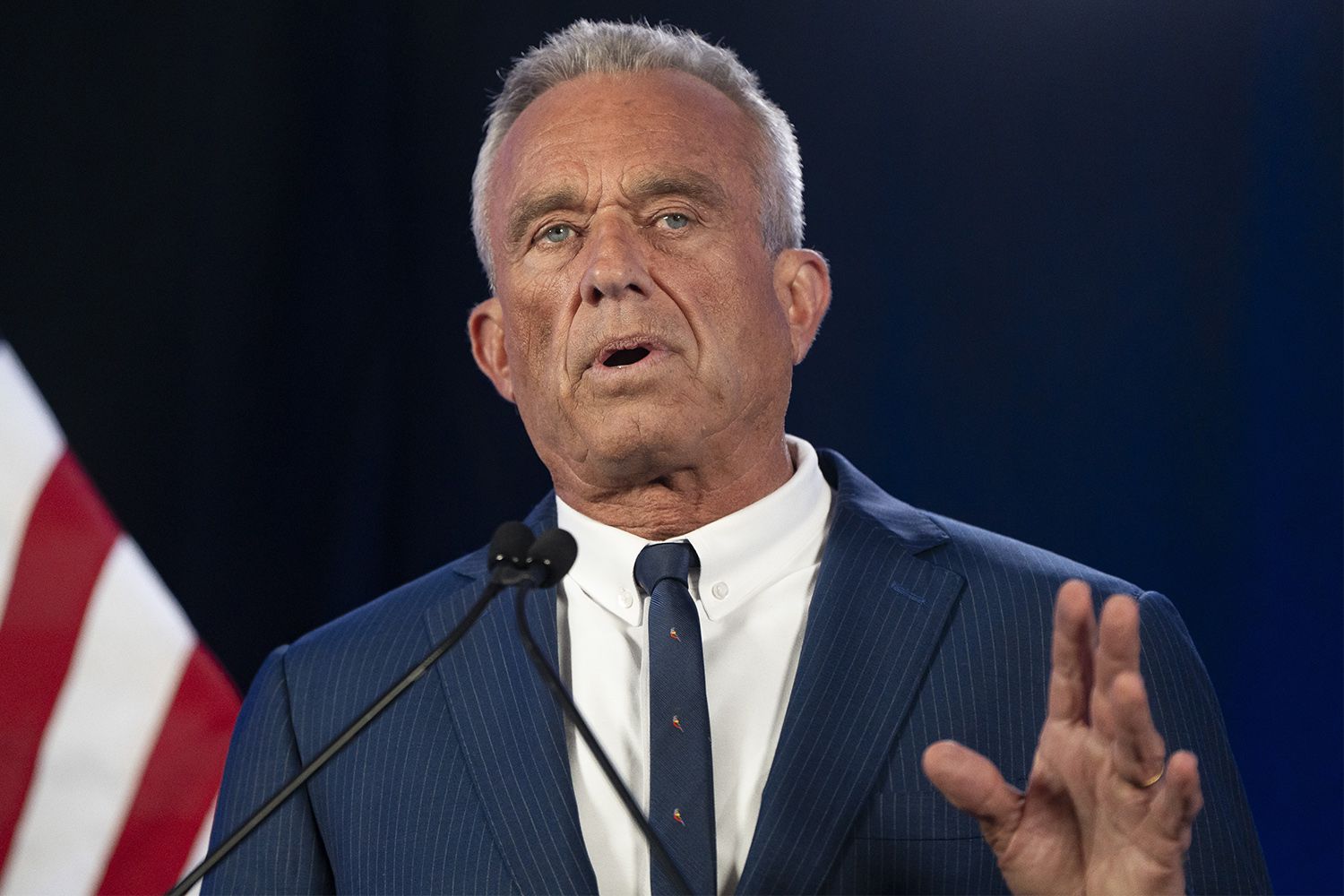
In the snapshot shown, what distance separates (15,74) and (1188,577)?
2.03m

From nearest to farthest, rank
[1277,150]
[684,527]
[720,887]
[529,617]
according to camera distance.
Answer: [720,887], [529,617], [684,527], [1277,150]

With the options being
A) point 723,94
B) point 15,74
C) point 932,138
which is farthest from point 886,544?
point 15,74

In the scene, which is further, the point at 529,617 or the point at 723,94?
the point at 723,94

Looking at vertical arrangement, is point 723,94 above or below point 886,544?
above

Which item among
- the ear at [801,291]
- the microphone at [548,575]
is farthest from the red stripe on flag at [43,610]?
the microphone at [548,575]

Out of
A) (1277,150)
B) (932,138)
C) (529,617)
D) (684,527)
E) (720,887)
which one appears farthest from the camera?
(932,138)

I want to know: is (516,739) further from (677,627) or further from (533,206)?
(533,206)

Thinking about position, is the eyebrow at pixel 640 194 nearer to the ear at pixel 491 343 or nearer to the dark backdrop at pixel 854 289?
the ear at pixel 491 343

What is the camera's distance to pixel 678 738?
1.53m

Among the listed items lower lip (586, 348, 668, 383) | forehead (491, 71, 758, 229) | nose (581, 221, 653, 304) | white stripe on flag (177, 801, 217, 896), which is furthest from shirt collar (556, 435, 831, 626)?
white stripe on flag (177, 801, 217, 896)

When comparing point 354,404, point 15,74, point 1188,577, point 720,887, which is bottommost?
point 720,887

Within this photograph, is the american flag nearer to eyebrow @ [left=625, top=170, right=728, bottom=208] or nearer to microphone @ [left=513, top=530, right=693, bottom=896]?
eyebrow @ [left=625, top=170, right=728, bottom=208]

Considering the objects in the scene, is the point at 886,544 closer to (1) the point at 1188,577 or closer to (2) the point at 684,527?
(2) the point at 684,527

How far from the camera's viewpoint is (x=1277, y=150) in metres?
2.18
